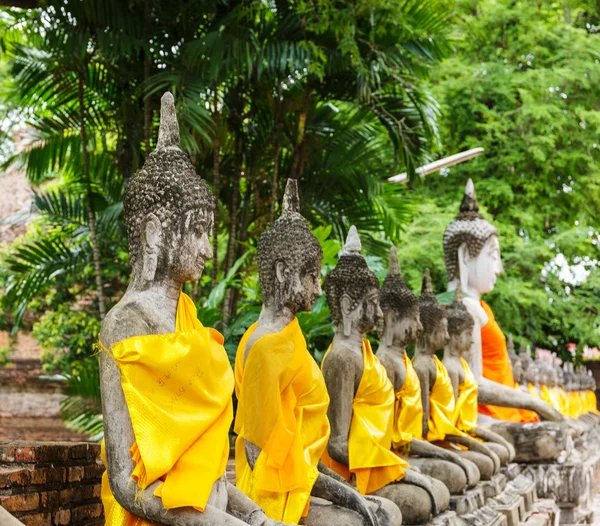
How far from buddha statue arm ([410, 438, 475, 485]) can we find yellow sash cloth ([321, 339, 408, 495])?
0.73 meters

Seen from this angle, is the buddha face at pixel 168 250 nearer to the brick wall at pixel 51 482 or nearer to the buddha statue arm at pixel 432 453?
the brick wall at pixel 51 482

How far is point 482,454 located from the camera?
6.90 m

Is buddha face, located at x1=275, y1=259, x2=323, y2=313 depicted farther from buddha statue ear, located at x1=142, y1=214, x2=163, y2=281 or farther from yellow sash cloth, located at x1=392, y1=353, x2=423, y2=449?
yellow sash cloth, located at x1=392, y1=353, x2=423, y2=449

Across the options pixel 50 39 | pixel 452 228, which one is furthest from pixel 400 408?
pixel 50 39

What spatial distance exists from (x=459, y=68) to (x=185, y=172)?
14.1m

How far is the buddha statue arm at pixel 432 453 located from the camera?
5918 mm

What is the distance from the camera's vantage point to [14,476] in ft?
13.0

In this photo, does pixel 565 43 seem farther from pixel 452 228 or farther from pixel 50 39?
pixel 50 39

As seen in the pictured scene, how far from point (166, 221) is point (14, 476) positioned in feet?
4.44

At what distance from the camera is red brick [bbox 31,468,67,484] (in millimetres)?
4090

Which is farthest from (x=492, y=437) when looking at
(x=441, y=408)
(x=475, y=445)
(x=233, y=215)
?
(x=233, y=215)

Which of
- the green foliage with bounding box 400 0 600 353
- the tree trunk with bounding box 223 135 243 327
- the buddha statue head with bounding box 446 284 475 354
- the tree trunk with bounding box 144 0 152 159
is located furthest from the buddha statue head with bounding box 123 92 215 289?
the green foliage with bounding box 400 0 600 353

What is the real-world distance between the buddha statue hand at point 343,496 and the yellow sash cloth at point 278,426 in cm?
7

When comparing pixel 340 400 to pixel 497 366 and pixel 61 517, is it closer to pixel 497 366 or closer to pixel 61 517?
pixel 61 517
